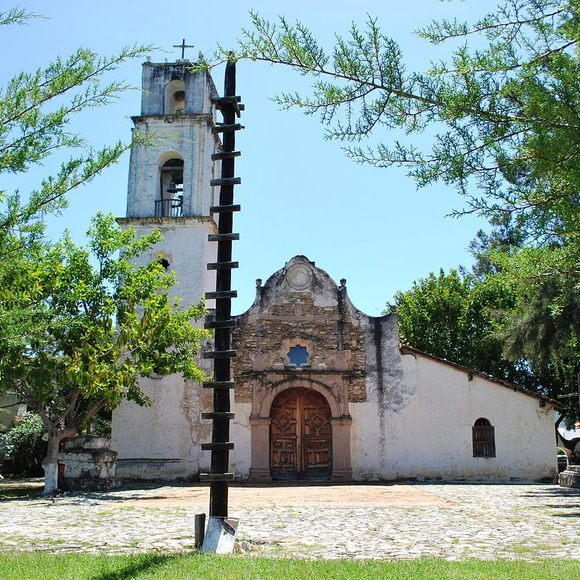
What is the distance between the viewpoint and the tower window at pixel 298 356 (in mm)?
20453

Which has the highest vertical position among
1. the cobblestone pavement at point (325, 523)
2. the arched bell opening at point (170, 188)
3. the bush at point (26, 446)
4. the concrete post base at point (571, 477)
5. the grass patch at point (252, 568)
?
the arched bell opening at point (170, 188)

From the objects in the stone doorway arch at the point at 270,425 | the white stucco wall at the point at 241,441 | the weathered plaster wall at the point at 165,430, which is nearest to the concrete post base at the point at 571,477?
the stone doorway arch at the point at 270,425

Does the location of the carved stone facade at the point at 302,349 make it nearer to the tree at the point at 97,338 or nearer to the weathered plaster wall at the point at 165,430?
the weathered plaster wall at the point at 165,430

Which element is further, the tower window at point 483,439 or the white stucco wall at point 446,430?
the tower window at point 483,439

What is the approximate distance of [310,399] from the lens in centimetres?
2044

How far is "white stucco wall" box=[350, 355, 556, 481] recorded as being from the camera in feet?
65.3

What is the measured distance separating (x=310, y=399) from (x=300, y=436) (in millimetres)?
1134

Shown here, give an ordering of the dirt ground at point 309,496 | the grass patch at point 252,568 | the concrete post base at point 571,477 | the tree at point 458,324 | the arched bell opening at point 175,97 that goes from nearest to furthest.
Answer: the grass patch at point 252,568 → the dirt ground at point 309,496 → the concrete post base at point 571,477 → the arched bell opening at point 175,97 → the tree at point 458,324

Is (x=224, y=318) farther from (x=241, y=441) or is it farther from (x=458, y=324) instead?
(x=458, y=324)

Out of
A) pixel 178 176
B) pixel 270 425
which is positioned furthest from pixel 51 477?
pixel 178 176

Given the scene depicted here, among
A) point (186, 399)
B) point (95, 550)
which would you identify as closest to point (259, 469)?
point (186, 399)

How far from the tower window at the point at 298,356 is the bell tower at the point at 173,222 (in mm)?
2908

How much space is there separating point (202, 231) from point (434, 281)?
1398 centimetres

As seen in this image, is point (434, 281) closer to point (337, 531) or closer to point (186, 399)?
point (186, 399)
